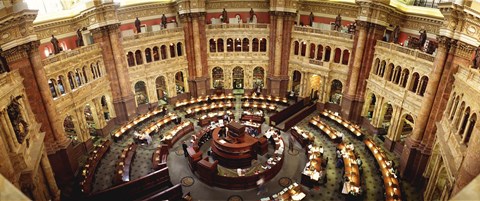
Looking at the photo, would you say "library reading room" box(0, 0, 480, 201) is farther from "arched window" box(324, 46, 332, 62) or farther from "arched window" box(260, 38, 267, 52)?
"arched window" box(260, 38, 267, 52)

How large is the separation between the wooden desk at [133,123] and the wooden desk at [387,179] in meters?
21.0

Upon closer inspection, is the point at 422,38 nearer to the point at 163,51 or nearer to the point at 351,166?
the point at 351,166

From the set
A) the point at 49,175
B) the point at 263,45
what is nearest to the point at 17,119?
the point at 49,175

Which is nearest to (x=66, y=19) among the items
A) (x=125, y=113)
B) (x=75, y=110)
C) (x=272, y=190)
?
(x=75, y=110)

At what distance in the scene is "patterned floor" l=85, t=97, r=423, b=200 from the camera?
72.8ft

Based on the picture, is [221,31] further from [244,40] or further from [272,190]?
[272,190]

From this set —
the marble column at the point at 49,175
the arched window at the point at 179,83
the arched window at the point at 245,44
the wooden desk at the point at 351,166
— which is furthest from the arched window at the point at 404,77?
the marble column at the point at 49,175

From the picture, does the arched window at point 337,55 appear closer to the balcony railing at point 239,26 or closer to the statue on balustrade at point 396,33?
the statue on balustrade at point 396,33

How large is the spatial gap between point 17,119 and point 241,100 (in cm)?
2265

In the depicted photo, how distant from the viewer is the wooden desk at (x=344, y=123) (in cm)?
2885

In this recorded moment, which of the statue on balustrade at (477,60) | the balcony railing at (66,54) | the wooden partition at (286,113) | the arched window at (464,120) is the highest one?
the statue on balustrade at (477,60)

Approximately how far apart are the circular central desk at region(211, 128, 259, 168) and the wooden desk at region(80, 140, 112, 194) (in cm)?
920

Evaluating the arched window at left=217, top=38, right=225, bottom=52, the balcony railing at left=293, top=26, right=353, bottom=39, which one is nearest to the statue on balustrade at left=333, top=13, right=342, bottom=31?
the balcony railing at left=293, top=26, right=353, bottom=39

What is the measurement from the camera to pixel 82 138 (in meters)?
27.2
